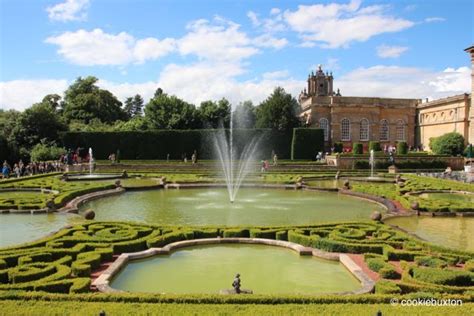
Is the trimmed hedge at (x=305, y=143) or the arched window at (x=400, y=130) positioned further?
the arched window at (x=400, y=130)

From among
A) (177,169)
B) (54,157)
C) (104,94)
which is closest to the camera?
(177,169)

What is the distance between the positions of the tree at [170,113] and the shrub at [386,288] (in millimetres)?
42191

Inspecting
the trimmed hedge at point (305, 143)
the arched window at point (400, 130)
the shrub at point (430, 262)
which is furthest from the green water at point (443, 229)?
the arched window at point (400, 130)

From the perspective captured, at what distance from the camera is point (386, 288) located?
7.04 m

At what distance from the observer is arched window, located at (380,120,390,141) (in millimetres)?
54656

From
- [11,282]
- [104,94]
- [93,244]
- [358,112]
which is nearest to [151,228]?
[93,244]

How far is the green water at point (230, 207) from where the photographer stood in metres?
14.4

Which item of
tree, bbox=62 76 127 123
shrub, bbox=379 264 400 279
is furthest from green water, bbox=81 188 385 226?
tree, bbox=62 76 127 123

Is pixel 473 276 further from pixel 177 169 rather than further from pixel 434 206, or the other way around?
pixel 177 169

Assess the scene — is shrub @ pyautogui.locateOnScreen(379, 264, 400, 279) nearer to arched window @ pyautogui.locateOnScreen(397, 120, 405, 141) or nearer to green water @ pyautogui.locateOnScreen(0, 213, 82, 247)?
green water @ pyautogui.locateOnScreen(0, 213, 82, 247)

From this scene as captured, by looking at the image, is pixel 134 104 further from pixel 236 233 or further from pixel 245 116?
pixel 236 233

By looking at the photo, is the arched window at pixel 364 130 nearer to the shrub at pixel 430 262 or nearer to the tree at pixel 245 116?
the tree at pixel 245 116

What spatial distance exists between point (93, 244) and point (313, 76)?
7325 centimetres

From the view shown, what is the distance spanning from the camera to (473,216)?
50.6ft
